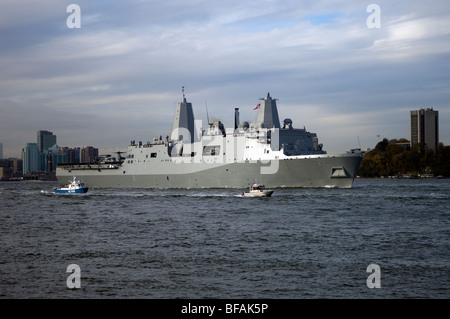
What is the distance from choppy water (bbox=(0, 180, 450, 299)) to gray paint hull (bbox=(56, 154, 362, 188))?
19020mm

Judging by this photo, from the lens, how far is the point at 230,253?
23.1 meters

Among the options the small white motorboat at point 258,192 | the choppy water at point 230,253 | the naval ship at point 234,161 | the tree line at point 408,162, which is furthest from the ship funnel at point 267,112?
the tree line at point 408,162

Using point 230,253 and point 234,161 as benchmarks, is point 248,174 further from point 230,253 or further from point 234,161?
point 230,253

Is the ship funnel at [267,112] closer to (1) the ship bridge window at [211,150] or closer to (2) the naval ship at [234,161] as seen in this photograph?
(2) the naval ship at [234,161]

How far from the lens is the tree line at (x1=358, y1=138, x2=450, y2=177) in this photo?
162125 mm

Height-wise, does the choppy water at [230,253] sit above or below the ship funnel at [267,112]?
below

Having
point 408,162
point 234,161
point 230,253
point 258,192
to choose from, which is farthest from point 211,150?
point 408,162

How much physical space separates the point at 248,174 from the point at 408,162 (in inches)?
4491

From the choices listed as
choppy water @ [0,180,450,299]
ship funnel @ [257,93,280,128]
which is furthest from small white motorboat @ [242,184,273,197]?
ship funnel @ [257,93,280,128]

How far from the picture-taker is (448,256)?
22172mm

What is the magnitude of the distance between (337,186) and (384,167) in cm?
11513

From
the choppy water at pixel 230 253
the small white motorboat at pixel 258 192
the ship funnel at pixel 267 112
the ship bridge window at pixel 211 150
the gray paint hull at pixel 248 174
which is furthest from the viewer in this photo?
the ship funnel at pixel 267 112

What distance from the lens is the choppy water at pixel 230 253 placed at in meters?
17.3
